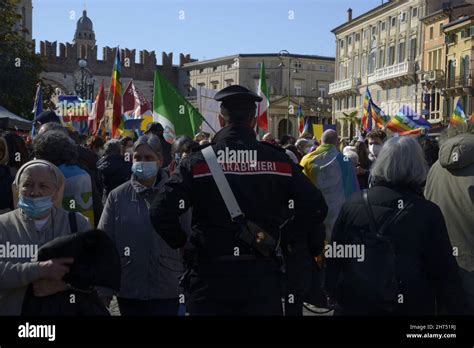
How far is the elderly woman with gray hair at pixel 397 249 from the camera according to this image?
3.95 meters

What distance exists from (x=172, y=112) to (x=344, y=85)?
48.7m

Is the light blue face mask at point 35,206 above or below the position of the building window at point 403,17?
below

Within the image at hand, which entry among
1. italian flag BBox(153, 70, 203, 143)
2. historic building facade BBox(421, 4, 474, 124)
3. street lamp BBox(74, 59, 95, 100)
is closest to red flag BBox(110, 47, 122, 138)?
italian flag BBox(153, 70, 203, 143)

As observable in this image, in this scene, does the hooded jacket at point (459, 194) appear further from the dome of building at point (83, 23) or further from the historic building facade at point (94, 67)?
the dome of building at point (83, 23)

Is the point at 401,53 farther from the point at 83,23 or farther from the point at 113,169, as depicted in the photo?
the point at 83,23

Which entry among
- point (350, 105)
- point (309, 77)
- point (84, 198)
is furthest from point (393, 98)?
point (84, 198)

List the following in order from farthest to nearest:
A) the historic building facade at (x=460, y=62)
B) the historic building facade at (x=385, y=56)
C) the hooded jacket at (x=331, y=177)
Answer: the historic building facade at (x=385, y=56)
the historic building facade at (x=460, y=62)
the hooded jacket at (x=331, y=177)

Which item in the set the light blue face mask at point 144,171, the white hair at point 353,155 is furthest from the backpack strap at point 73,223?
the white hair at point 353,155

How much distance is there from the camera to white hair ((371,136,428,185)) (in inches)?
159

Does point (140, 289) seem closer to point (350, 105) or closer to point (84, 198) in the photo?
point (84, 198)

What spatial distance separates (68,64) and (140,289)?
296ft

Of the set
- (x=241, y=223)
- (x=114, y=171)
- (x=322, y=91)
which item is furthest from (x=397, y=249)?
(x=322, y=91)

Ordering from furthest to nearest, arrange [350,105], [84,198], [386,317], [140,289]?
[350,105], [84,198], [140,289], [386,317]

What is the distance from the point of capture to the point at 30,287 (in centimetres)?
382
